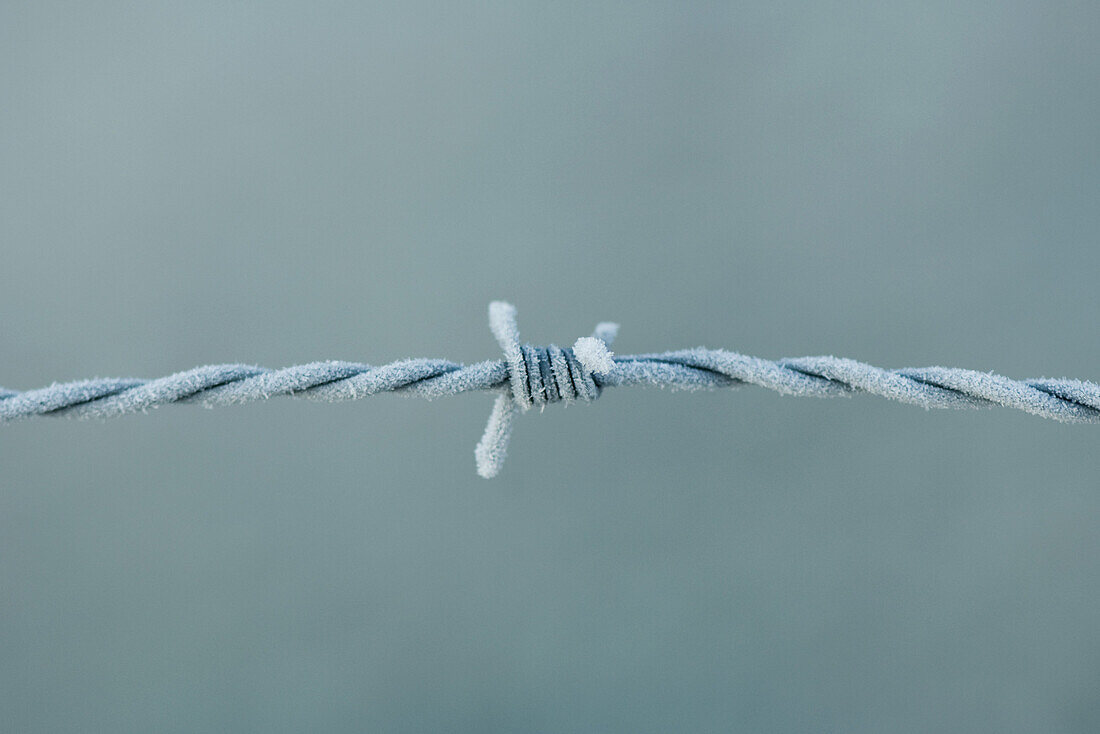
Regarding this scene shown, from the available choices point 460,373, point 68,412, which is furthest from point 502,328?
point 68,412

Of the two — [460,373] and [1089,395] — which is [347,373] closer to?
[460,373]

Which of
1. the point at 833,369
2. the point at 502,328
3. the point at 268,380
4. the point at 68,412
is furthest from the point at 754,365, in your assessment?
the point at 68,412

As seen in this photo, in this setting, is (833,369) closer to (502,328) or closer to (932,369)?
(932,369)

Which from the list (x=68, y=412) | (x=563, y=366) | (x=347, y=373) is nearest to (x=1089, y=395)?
(x=563, y=366)

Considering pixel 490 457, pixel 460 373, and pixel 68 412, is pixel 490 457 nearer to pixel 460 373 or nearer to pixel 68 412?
pixel 460 373
